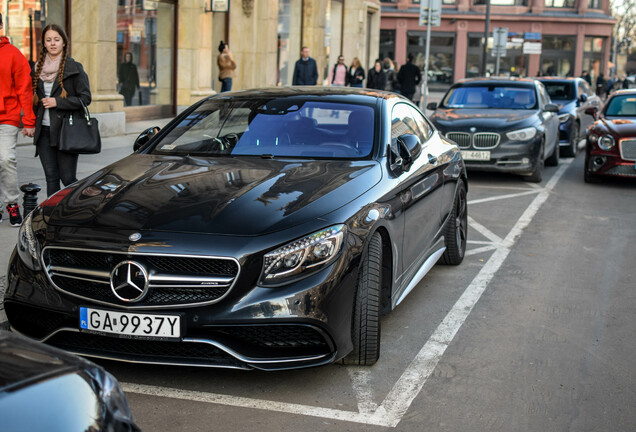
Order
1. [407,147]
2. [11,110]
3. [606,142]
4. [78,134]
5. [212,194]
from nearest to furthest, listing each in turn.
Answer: [212,194], [407,147], [78,134], [11,110], [606,142]

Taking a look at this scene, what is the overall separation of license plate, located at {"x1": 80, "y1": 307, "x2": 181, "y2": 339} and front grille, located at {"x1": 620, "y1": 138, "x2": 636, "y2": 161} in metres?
10.4

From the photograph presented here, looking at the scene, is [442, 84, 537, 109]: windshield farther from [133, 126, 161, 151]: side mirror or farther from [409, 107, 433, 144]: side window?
[133, 126, 161, 151]: side mirror

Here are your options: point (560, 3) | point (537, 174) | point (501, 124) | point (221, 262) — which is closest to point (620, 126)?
point (537, 174)

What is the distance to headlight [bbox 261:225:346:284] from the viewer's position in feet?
13.9

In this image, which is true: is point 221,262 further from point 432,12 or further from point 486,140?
point 432,12

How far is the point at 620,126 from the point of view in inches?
530

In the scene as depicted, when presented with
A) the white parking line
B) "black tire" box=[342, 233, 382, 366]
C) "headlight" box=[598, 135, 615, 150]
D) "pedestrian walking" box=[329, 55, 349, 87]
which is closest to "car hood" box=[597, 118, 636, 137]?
"headlight" box=[598, 135, 615, 150]

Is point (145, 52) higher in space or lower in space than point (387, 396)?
higher

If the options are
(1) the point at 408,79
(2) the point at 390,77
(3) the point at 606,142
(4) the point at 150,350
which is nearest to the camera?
(4) the point at 150,350

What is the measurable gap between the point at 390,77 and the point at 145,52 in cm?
868

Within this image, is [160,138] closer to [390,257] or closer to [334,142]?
[334,142]

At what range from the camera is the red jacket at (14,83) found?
772 centimetres

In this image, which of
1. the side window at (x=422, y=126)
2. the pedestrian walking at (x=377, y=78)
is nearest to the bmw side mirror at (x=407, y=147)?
the side window at (x=422, y=126)

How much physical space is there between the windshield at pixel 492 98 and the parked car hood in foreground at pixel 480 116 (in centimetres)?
31
